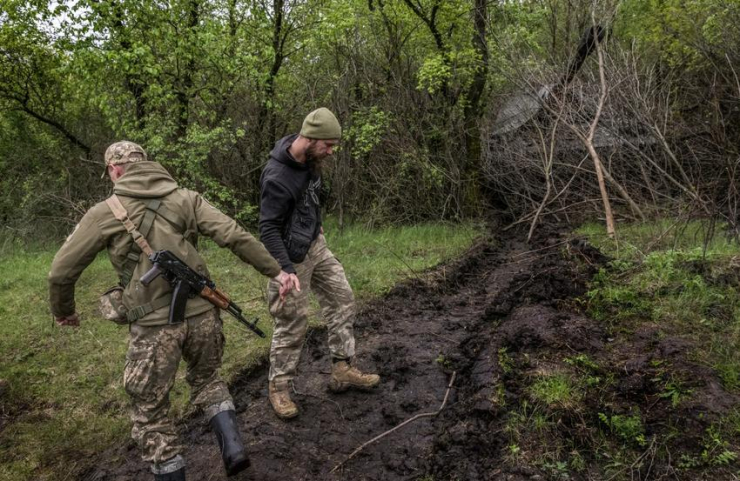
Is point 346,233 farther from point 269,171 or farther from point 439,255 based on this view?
point 269,171

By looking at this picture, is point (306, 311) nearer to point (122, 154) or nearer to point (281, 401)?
point (281, 401)

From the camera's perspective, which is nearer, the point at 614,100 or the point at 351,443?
the point at 351,443

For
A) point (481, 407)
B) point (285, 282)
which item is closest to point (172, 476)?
point (285, 282)

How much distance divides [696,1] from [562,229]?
5.63m

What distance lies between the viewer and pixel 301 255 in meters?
3.72

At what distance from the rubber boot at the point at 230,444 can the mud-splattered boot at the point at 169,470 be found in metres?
0.25

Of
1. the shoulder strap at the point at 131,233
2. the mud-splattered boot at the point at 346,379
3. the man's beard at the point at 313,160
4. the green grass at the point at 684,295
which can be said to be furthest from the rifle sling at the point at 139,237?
the green grass at the point at 684,295

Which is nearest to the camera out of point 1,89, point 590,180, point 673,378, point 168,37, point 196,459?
point 673,378

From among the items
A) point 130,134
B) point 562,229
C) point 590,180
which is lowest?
point 562,229

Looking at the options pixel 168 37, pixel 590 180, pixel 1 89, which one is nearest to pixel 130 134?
pixel 168 37

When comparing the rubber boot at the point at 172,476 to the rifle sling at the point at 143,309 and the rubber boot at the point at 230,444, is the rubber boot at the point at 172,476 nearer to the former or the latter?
the rubber boot at the point at 230,444

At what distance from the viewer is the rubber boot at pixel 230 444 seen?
119 inches

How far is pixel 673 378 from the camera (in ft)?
10.9

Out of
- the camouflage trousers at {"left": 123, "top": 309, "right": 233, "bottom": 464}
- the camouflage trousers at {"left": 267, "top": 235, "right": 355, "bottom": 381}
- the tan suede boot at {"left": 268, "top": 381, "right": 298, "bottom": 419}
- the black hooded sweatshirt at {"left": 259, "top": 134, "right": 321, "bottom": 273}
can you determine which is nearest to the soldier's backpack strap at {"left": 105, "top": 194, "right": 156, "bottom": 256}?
the camouflage trousers at {"left": 123, "top": 309, "right": 233, "bottom": 464}
